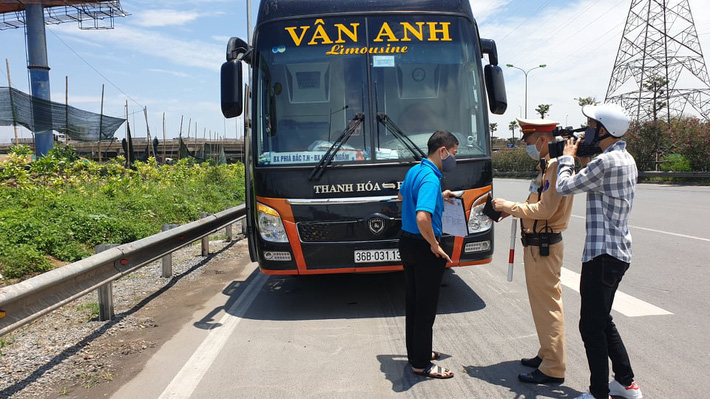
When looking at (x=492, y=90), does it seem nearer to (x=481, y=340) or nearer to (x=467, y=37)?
(x=467, y=37)

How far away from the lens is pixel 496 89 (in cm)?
632

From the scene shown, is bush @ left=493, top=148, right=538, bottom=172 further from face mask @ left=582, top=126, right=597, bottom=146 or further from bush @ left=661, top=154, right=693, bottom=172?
face mask @ left=582, top=126, right=597, bottom=146

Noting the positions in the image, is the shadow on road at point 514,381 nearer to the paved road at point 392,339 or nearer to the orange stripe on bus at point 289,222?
the paved road at point 392,339

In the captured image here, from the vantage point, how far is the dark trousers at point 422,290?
13.6 ft

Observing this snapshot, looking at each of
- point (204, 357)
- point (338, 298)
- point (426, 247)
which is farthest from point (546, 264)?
point (338, 298)

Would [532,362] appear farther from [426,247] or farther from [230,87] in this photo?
[230,87]

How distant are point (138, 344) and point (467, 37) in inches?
183

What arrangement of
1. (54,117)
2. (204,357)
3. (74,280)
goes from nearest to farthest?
(204,357)
(74,280)
(54,117)

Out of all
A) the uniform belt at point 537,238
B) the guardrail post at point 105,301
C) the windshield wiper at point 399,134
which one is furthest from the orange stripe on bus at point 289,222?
the uniform belt at point 537,238

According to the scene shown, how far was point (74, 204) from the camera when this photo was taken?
10516mm

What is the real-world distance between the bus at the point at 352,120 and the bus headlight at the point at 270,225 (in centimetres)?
1

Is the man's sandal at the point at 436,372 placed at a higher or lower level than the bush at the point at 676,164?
lower

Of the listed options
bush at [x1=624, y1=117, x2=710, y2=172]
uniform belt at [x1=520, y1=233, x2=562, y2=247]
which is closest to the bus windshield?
uniform belt at [x1=520, y1=233, x2=562, y2=247]

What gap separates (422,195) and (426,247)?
17.3 inches
